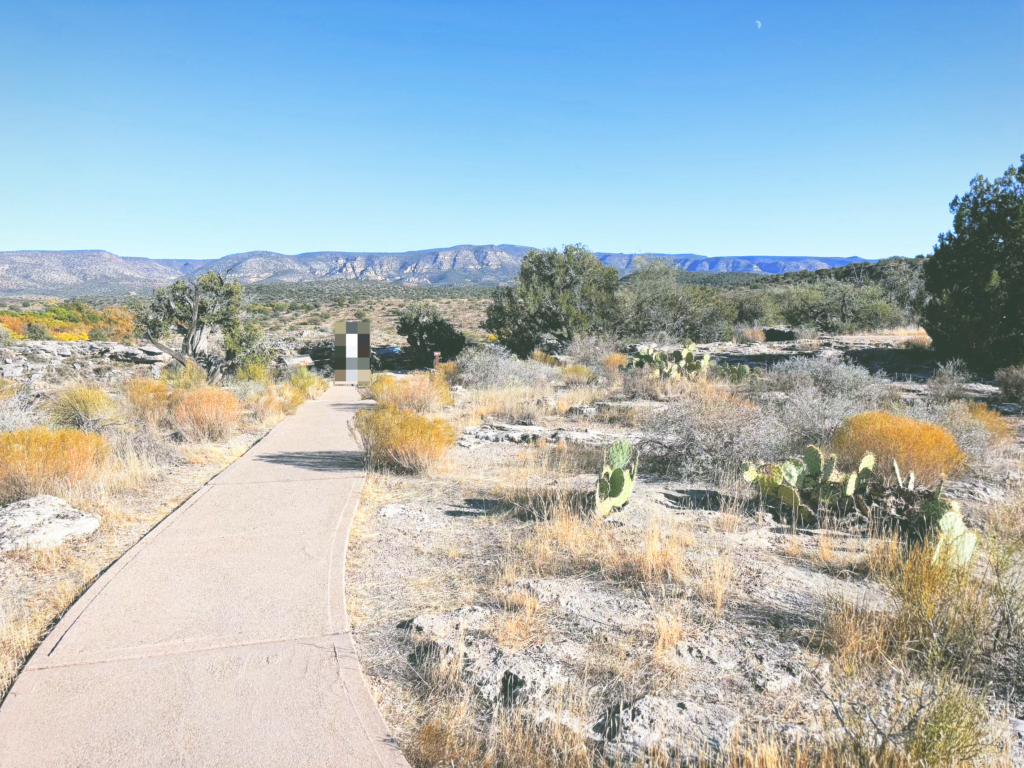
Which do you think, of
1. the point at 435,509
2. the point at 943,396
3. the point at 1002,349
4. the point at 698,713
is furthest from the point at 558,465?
the point at 1002,349

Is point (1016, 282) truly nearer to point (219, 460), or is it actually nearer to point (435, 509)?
point (435, 509)

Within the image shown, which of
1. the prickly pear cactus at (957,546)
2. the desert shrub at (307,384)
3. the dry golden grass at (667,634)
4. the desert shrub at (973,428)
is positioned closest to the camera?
the dry golden grass at (667,634)

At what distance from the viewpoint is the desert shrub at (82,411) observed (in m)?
9.58

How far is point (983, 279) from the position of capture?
16.4 m

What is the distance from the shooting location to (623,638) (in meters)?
3.75

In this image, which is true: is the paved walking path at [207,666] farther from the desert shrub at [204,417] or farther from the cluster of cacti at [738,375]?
the cluster of cacti at [738,375]

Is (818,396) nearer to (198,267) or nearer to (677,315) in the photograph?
(677,315)

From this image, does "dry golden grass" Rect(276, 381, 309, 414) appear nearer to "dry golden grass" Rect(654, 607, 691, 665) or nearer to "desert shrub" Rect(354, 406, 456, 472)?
"desert shrub" Rect(354, 406, 456, 472)

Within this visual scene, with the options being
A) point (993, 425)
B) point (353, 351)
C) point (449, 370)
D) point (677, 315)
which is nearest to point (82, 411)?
point (353, 351)

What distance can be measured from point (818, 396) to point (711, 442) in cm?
349

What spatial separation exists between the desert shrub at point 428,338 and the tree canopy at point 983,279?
1589 cm

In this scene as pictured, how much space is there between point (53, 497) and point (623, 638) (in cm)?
545

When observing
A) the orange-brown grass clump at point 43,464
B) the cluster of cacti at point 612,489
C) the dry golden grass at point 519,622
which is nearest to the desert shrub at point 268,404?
the orange-brown grass clump at point 43,464

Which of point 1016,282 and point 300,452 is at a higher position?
point 1016,282
